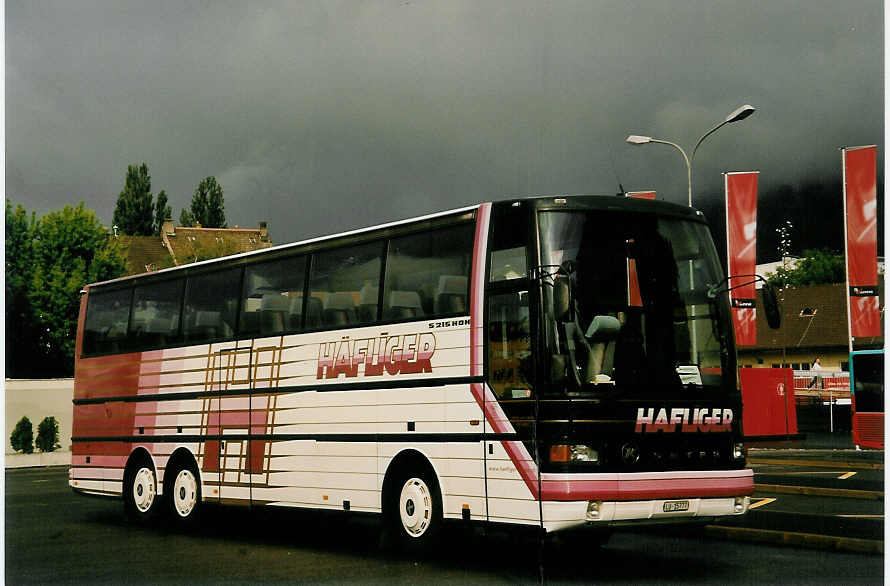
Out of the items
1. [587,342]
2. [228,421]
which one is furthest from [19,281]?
[587,342]

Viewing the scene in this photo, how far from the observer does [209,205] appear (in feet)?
79.6

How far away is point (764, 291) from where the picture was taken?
11.5 metres

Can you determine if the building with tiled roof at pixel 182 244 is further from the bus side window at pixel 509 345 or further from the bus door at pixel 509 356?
the bus side window at pixel 509 345

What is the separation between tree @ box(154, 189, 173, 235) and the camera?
2430cm

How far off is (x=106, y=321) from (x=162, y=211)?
7.76m

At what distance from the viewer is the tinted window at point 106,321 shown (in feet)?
58.5

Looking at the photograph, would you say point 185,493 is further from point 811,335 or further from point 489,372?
point 811,335

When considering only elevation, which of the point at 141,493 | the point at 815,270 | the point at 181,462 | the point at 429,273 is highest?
the point at 815,270

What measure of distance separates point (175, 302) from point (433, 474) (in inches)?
237

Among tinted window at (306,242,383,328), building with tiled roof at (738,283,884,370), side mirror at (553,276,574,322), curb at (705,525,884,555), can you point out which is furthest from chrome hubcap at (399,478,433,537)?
building with tiled roof at (738,283,884,370)

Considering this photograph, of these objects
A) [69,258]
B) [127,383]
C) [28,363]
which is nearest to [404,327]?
[127,383]

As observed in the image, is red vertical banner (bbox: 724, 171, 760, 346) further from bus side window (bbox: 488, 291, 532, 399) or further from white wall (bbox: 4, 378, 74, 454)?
white wall (bbox: 4, 378, 74, 454)

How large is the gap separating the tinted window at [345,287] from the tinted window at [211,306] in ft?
5.90

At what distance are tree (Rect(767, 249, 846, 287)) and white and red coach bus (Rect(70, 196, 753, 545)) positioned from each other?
2345 inches
